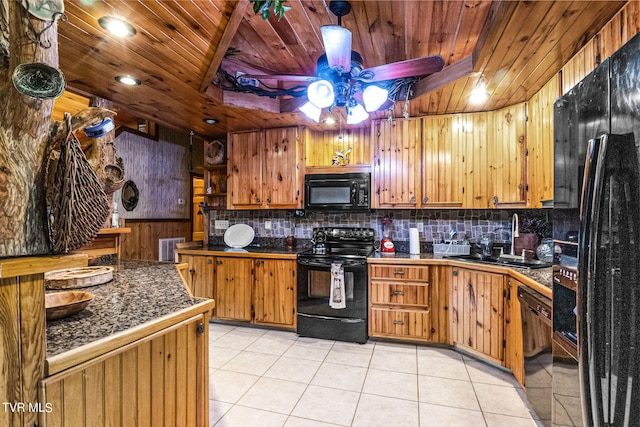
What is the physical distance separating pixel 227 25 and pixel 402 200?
234 cm

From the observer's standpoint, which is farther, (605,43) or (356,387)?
(356,387)

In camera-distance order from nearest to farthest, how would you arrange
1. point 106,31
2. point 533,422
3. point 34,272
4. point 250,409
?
point 34,272
point 106,31
point 533,422
point 250,409

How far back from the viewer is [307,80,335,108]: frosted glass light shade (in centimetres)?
191

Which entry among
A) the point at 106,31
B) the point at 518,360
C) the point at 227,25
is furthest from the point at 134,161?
the point at 518,360

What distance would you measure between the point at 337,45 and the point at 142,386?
176cm

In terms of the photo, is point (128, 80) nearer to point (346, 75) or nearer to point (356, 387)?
point (346, 75)

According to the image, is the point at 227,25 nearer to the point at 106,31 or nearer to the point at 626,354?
the point at 106,31

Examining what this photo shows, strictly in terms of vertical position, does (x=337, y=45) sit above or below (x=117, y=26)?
below

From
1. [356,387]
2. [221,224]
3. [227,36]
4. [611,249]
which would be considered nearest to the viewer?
[611,249]

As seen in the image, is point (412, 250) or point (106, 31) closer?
point (106, 31)

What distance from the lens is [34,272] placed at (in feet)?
2.44

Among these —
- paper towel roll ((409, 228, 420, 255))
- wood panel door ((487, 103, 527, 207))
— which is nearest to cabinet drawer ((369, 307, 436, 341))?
paper towel roll ((409, 228, 420, 255))

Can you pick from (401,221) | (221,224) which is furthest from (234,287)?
(401,221)

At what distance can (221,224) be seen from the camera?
Result: 14.1 feet
